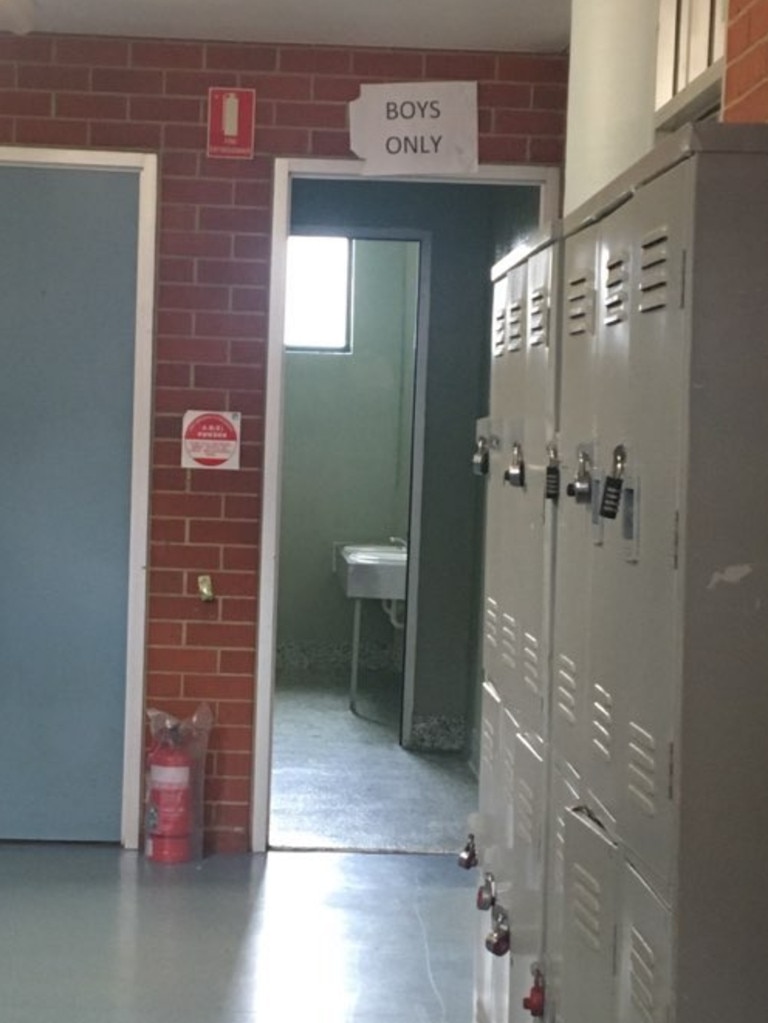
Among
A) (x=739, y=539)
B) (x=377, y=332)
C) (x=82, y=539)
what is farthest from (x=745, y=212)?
(x=377, y=332)

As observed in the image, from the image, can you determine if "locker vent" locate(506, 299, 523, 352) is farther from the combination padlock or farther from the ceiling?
the ceiling

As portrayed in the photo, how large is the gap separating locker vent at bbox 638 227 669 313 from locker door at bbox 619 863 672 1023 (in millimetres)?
744

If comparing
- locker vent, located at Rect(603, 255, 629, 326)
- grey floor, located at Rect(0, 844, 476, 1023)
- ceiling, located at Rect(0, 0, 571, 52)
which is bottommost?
grey floor, located at Rect(0, 844, 476, 1023)

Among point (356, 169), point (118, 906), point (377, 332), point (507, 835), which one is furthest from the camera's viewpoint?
point (377, 332)

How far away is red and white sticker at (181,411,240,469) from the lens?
4785 mm

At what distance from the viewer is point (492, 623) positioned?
3012mm

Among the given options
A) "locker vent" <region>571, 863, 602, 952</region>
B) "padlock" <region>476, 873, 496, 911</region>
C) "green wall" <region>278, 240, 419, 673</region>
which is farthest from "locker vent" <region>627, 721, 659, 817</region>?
"green wall" <region>278, 240, 419, 673</region>

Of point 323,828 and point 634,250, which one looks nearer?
point 634,250

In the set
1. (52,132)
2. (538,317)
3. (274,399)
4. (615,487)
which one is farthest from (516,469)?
(52,132)

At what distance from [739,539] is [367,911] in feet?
9.39

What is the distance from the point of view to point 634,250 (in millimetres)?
1922

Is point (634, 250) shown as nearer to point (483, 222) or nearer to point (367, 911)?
point (367, 911)

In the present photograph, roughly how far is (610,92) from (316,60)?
2002mm

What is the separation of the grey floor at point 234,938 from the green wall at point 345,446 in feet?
Answer: 10.8
